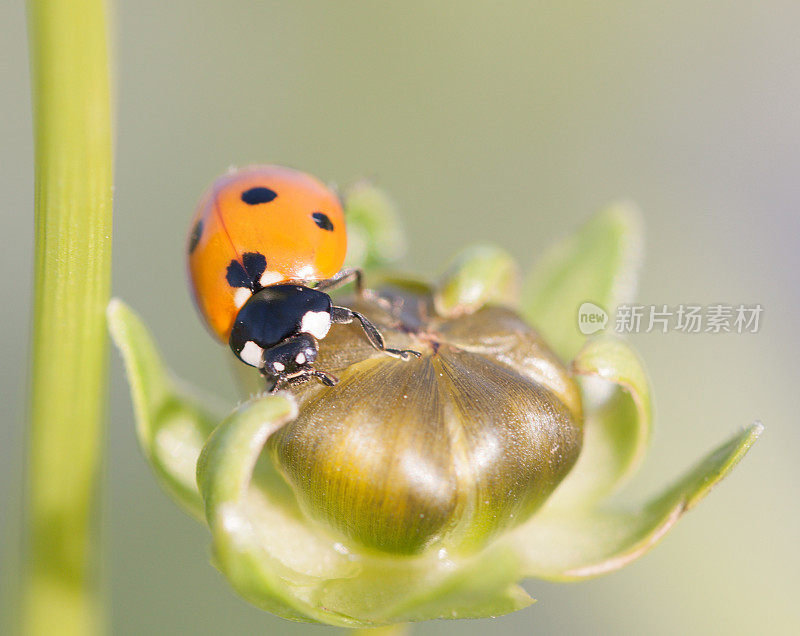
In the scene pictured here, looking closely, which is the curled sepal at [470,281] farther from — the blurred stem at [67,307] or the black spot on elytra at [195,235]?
the blurred stem at [67,307]

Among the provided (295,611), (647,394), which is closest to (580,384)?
(647,394)

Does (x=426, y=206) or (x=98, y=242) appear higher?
(x=426, y=206)

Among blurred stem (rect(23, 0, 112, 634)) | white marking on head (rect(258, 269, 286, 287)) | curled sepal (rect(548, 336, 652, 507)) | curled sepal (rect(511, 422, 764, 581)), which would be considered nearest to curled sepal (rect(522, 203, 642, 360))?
curled sepal (rect(548, 336, 652, 507))

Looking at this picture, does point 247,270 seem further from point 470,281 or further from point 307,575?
point 307,575

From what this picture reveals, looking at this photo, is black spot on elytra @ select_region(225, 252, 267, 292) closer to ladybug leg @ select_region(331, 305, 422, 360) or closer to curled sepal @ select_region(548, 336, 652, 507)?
ladybug leg @ select_region(331, 305, 422, 360)

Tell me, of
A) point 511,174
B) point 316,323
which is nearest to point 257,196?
point 316,323

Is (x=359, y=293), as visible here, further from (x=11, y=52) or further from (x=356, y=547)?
(x=11, y=52)
